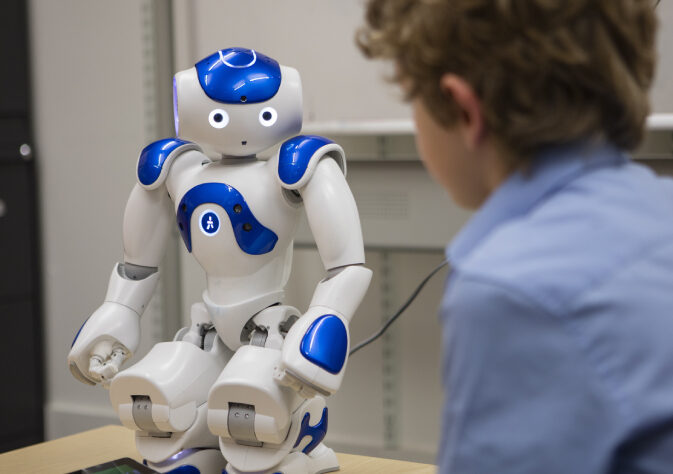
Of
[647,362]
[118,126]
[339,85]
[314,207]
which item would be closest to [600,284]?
[647,362]

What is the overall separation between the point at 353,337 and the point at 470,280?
67.0 inches

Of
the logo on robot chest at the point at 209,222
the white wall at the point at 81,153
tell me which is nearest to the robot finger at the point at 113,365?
the logo on robot chest at the point at 209,222

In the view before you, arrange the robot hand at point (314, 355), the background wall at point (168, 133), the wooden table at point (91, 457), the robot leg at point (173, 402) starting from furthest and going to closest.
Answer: the background wall at point (168, 133), the wooden table at point (91, 457), the robot leg at point (173, 402), the robot hand at point (314, 355)

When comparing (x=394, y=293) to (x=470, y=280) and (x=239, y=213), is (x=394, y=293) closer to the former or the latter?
(x=239, y=213)

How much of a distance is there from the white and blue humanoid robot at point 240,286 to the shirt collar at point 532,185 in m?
0.56

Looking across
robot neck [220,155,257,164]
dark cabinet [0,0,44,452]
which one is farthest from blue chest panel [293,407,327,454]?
dark cabinet [0,0,44,452]

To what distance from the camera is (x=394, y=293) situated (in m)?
2.10

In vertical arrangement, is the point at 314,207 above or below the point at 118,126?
above

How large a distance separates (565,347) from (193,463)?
86 cm

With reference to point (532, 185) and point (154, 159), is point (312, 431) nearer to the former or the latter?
point (154, 159)

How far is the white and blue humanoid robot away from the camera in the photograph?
1115mm

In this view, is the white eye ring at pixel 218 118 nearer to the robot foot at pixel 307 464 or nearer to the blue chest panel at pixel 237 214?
the blue chest panel at pixel 237 214

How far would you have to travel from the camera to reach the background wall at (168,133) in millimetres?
1987

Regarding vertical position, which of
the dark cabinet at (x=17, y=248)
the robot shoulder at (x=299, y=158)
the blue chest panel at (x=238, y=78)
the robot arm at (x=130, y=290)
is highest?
the blue chest panel at (x=238, y=78)
